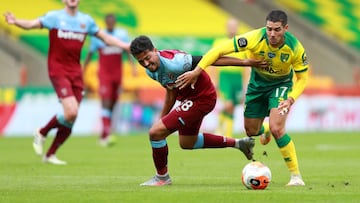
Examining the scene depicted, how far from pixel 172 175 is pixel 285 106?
2310 mm

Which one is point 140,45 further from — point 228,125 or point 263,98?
point 228,125

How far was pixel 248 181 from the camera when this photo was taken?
1034 centimetres

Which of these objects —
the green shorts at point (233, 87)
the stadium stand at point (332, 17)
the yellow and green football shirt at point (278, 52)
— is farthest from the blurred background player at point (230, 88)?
the stadium stand at point (332, 17)

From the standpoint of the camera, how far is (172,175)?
12.6 metres

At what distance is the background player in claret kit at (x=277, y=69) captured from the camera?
10.9 m

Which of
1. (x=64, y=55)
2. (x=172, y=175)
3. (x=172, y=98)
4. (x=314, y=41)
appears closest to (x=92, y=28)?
(x=64, y=55)

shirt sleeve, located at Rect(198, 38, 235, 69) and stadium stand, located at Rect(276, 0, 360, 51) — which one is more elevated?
stadium stand, located at Rect(276, 0, 360, 51)

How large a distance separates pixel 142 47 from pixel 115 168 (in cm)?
393

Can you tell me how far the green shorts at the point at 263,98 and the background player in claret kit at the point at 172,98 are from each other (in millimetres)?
763

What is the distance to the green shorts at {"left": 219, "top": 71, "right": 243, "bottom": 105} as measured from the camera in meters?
21.0

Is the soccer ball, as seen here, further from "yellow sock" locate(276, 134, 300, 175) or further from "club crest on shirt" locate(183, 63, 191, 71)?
"club crest on shirt" locate(183, 63, 191, 71)

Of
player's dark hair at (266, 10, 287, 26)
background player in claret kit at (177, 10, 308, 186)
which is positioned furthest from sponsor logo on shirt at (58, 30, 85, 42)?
player's dark hair at (266, 10, 287, 26)

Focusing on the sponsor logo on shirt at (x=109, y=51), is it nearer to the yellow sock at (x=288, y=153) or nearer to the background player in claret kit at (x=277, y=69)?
the background player in claret kit at (x=277, y=69)

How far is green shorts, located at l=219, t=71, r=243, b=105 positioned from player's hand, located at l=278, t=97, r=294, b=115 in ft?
32.1
